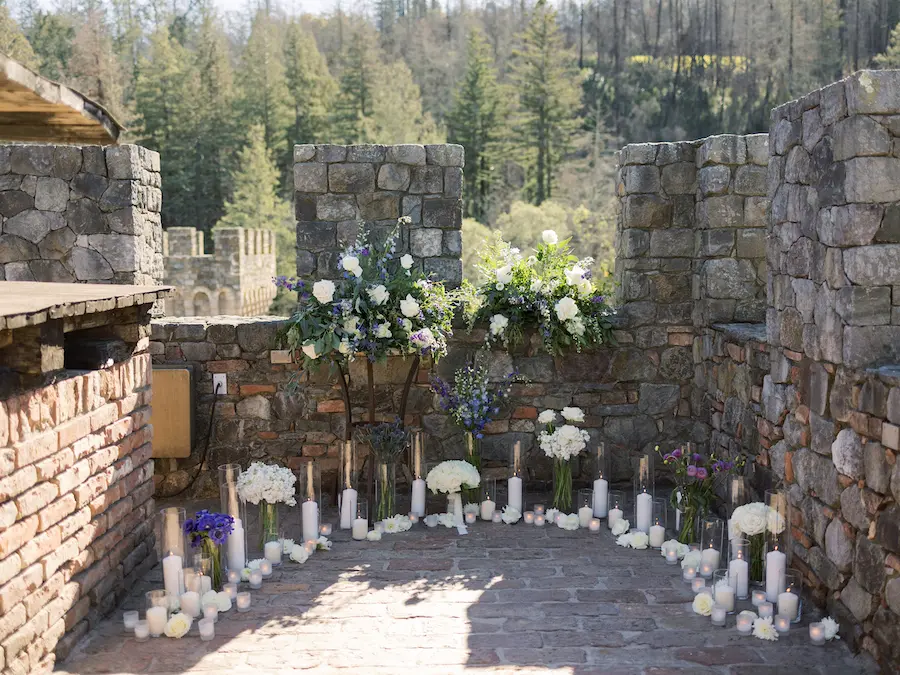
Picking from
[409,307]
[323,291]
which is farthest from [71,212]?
[409,307]

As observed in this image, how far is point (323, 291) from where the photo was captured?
15.8ft

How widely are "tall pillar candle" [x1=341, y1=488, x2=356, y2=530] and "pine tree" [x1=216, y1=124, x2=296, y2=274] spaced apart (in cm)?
2446

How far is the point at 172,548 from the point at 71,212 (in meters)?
2.64

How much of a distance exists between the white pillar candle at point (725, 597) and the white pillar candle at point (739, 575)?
0.14 metres

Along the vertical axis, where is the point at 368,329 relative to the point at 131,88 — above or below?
below

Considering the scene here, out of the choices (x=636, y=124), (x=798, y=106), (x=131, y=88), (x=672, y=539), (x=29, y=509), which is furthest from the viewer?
(x=636, y=124)

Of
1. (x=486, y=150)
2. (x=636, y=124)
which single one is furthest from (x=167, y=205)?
(x=636, y=124)

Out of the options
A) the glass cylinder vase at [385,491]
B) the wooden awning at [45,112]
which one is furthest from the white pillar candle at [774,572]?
the wooden awning at [45,112]

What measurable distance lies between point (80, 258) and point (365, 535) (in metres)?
2.49

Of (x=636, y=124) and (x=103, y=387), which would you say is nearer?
(x=103, y=387)

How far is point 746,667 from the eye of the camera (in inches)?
127

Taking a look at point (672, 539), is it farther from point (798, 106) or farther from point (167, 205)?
point (167, 205)

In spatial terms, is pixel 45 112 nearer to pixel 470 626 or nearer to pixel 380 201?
pixel 470 626

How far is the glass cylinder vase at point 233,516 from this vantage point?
163 inches
